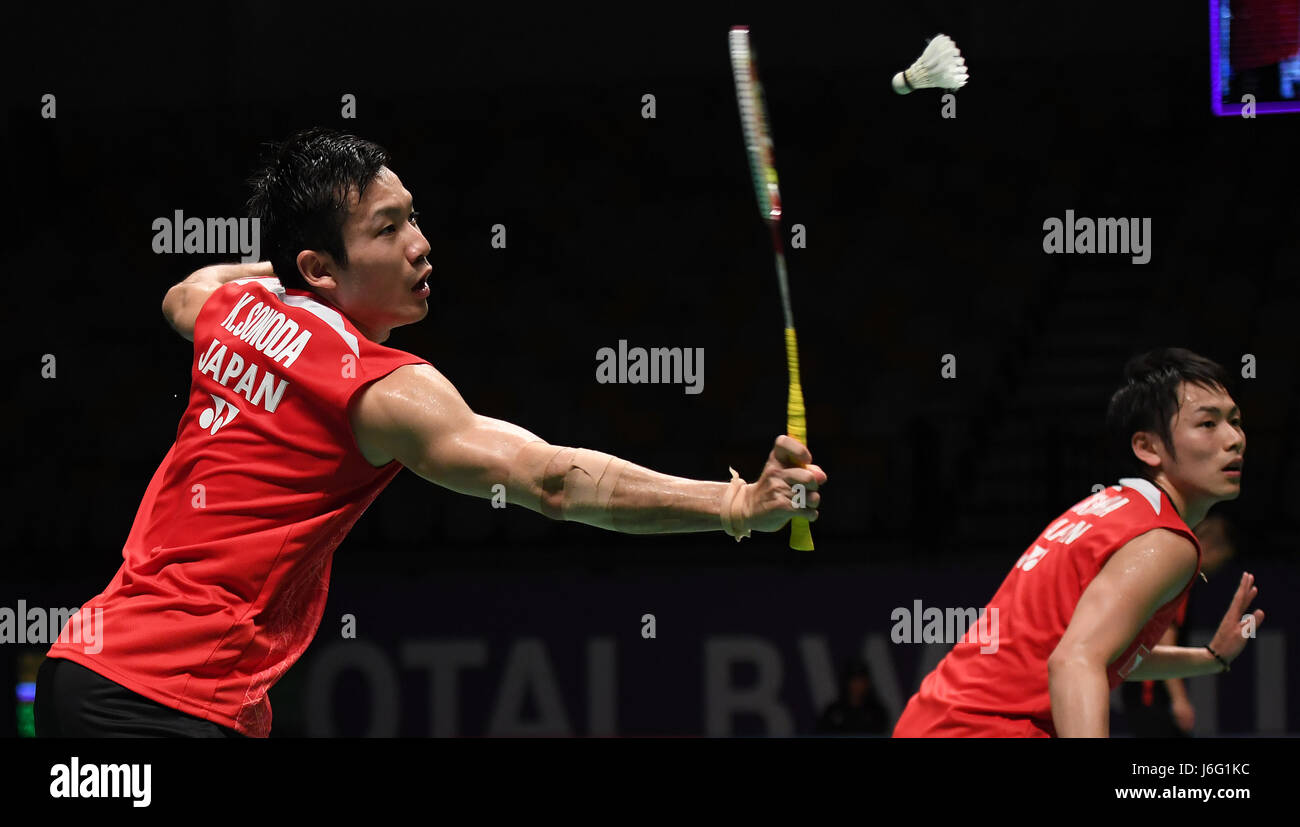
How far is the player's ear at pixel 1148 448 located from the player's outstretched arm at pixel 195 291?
6.02ft

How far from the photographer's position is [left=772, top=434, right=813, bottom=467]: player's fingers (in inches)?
80.3

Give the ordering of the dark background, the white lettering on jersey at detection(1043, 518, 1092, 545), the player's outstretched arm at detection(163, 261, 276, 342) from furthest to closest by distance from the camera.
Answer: the dark background → the white lettering on jersey at detection(1043, 518, 1092, 545) → the player's outstretched arm at detection(163, 261, 276, 342)

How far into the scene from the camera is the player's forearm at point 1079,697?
2.52 meters

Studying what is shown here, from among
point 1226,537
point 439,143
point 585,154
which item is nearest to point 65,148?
point 439,143

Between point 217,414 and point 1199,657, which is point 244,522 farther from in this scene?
point 1199,657

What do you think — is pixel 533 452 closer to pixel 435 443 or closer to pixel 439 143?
pixel 435 443

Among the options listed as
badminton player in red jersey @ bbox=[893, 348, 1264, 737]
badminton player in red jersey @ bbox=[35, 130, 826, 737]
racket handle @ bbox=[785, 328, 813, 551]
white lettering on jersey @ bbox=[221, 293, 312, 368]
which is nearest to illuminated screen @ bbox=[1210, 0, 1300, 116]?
badminton player in red jersey @ bbox=[893, 348, 1264, 737]

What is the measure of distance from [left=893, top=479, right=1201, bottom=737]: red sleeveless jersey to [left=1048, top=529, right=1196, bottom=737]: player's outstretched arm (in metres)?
0.08

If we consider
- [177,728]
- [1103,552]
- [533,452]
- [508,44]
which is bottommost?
[177,728]

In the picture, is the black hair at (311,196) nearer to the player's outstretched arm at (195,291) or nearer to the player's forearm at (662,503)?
the player's outstretched arm at (195,291)

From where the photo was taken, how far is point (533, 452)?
2203 millimetres

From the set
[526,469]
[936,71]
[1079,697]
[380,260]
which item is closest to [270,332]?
[380,260]

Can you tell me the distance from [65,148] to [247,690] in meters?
8.27

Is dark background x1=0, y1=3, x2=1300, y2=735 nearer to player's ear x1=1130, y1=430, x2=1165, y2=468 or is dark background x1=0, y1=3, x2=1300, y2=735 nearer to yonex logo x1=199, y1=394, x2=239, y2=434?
player's ear x1=1130, y1=430, x2=1165, y2=468
